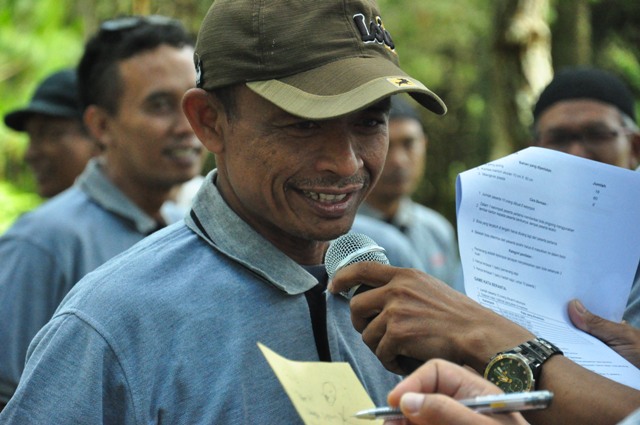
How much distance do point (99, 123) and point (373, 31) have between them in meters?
2.87

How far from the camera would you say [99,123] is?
506 cm

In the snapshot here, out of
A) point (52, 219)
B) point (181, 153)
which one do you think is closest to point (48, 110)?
point (181, 153)

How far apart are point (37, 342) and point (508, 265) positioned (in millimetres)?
1178

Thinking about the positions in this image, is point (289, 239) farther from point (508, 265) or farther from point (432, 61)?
point (432, 61)

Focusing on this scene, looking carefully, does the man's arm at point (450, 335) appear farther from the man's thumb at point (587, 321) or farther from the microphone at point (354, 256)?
the man's thumb at point (587, 321)

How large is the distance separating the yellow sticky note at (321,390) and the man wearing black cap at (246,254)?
0.22m

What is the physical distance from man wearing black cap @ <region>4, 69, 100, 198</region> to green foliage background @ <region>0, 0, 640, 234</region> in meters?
5.12

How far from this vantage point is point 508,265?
2389 millimetres

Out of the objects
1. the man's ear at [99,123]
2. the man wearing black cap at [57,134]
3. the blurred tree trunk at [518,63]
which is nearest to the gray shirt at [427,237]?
the blurred tree trunk at [518,63]

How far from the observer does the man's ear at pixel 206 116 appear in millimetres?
2564

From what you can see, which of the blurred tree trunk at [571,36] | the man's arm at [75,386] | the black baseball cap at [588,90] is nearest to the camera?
the man's arm at [75,386]

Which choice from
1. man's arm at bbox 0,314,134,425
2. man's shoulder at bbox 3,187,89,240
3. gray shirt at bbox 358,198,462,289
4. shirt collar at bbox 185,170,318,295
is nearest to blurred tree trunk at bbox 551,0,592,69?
gray shirt at bbox 358,198,462,289

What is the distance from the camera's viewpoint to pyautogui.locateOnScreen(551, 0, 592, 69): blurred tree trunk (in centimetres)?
982

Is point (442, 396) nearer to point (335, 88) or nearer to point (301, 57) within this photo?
point (335, 88)
